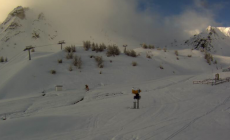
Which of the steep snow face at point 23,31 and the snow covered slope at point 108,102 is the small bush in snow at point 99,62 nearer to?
the snow covered slope at point 108,102

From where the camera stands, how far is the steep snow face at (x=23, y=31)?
97.1ft

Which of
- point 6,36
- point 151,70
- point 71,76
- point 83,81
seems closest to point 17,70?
point 71,76

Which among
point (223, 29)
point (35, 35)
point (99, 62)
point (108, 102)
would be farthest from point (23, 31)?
point (223, 29)

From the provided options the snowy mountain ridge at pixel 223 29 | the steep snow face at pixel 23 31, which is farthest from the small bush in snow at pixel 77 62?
the snowy mountain ridge at pixel 223 29

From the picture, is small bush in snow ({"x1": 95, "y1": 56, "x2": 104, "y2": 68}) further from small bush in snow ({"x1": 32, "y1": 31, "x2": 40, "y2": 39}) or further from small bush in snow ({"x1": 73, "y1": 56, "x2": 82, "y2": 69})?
small bush in snow ({"x1": 32, "y1": 31, "x2": 40, "y2": 39})

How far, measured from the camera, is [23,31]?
33.6 meters

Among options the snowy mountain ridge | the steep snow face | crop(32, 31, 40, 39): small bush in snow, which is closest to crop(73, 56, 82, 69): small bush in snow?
the steep snow face

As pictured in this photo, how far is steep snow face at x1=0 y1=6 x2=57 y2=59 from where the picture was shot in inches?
1165

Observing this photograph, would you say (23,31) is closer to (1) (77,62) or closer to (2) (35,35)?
(2) (35,35)

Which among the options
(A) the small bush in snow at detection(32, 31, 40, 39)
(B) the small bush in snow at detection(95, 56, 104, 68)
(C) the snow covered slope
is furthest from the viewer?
(A) the small bush in snow at detection(32, 31, 40, 39)

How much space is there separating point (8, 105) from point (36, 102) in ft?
4.48

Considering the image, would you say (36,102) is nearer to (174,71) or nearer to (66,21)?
(174,71)

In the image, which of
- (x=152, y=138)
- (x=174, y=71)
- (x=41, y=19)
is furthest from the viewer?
(x=41, y=19)

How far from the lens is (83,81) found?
15.2 metres
